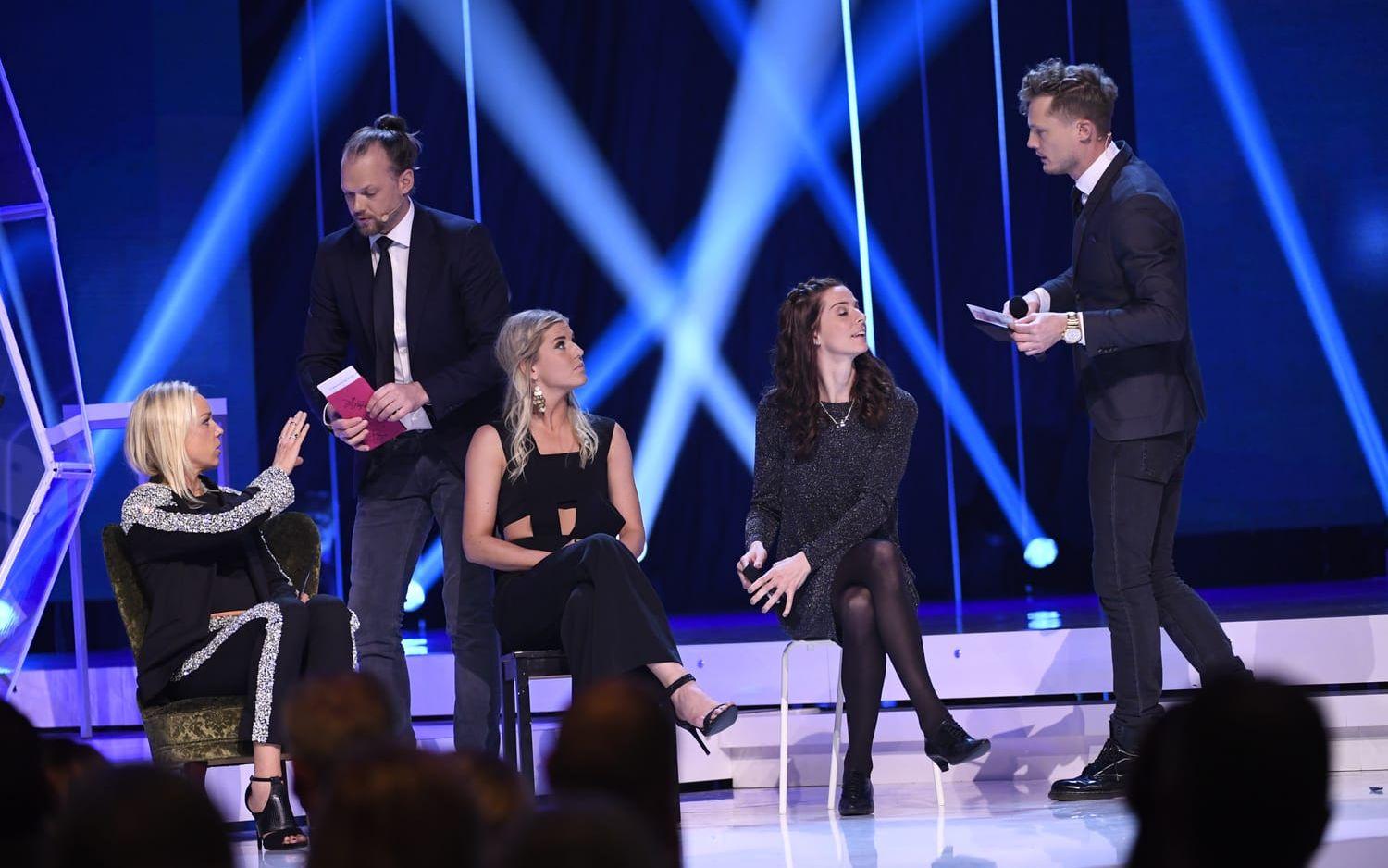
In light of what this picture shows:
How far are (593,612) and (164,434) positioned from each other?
1093mm

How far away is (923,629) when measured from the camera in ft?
15.2

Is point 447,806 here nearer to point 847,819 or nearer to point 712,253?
point 847,819

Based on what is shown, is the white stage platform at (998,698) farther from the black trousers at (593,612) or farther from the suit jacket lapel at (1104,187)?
the suit jacket lapel at (1104,187)

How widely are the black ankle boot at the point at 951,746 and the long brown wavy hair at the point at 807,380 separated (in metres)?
0.80

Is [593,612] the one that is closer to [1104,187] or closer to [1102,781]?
[1102,781]

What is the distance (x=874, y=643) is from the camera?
353cm

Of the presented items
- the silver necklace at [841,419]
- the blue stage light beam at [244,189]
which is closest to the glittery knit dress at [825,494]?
the silver necklace at [841,419]

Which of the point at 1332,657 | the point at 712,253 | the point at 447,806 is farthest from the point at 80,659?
the point at 447,806

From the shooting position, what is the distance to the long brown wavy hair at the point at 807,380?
380 cm

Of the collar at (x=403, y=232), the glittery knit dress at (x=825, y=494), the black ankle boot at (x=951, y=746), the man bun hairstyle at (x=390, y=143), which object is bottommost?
the black ankle boot at (x=951, y=746)

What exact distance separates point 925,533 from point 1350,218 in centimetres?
234

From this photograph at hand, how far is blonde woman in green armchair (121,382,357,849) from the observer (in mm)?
3277

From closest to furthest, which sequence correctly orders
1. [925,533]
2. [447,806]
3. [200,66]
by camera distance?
[447,806]
[925,533]
[200,66]

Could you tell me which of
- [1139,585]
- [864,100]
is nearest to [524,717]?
[1139,585]
